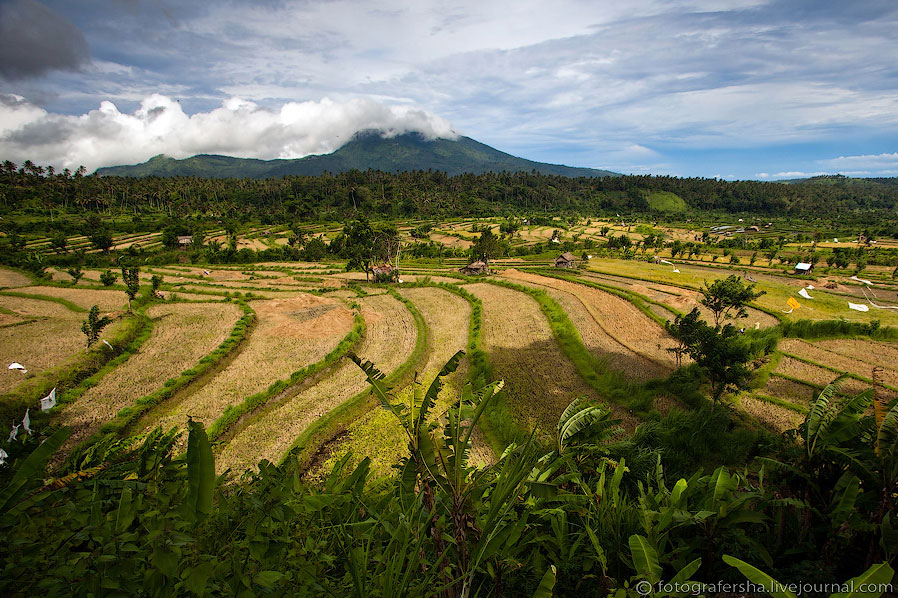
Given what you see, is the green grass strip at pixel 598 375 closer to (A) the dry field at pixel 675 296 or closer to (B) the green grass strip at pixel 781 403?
(B) the green grass strip at pixel 781 403

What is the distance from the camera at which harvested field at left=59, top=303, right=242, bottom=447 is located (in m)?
13.0

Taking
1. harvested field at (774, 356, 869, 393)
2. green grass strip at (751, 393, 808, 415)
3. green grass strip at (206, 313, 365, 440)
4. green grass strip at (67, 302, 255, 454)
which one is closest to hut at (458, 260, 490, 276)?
green grass strip at (206, 313, 365, 440)

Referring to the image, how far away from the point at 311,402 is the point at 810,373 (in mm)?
21429

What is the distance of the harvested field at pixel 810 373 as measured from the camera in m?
14.9

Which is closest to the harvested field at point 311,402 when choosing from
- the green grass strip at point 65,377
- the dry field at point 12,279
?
the green grass strip at point 65,377

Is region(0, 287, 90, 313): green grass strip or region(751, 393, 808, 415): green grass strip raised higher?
Answer: region(751, 393, 808, 415): green grass strip

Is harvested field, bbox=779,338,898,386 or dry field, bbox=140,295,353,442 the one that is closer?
dry field, bbox=140,295,353,442

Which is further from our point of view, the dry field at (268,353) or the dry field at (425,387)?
the dry field at (268,353)

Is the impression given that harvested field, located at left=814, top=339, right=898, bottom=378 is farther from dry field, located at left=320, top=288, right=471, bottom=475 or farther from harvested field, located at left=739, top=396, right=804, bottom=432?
dry field, located at left=320, top=288, right=471, bottom=475

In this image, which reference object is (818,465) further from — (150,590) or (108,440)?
(108,440)

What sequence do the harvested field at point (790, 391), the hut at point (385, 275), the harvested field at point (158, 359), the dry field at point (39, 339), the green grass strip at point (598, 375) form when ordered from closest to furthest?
the harvested field at point (158, 359), the green grass strip at point (598, 375), the harvested field at point (790, 391), the dry field at point (39, 339), the hut at point (385, 275)

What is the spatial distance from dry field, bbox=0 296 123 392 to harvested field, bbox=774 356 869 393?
102ft

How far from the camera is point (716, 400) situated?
523 inches

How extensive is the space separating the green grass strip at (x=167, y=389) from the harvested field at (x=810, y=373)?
2416 centimetres
